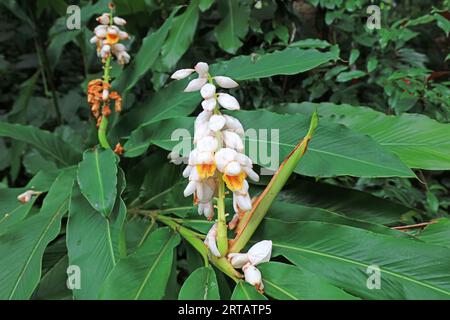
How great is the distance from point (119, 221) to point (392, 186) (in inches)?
34.1

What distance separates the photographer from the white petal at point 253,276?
0.63 m

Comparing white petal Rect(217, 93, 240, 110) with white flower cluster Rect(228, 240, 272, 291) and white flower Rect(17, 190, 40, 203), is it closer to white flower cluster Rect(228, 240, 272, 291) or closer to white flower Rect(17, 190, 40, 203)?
white flower cluster Rect(228, 240, 272, 291)


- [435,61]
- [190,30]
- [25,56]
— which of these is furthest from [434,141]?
[25,56]

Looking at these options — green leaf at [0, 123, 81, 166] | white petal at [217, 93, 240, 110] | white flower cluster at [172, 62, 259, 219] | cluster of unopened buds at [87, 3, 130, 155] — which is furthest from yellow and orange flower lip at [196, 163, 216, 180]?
green leaf at [0, 123, 81, 166]

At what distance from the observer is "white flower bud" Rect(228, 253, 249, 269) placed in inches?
26.0

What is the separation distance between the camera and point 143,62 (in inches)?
48.3

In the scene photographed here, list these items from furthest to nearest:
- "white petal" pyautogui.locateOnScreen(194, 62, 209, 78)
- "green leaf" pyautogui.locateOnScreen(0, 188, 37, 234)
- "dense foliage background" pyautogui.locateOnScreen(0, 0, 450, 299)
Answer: "green leaf" pyautogui.locateOnScreen(0, 188, 37, 234) → "dense foliage background" pyautogui.locateOnScreen(0, 0, 450, 299) → "white petal" pyautogui.locateOnScreen(194, 62, 209, 78)

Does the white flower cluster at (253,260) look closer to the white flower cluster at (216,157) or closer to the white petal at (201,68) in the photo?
the white flower cluster at (216,157)

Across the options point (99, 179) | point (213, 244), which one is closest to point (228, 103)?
point (213, 244)

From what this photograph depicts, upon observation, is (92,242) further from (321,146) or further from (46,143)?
(46,143)

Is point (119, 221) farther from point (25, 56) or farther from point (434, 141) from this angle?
point (25, 56)

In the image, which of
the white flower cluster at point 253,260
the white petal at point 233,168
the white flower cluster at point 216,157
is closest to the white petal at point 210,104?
the white flower cluster at point 216,157

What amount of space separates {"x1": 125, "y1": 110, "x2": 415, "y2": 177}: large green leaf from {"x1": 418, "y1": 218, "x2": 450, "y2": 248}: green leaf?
14 cm

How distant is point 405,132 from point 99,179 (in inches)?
24.5
